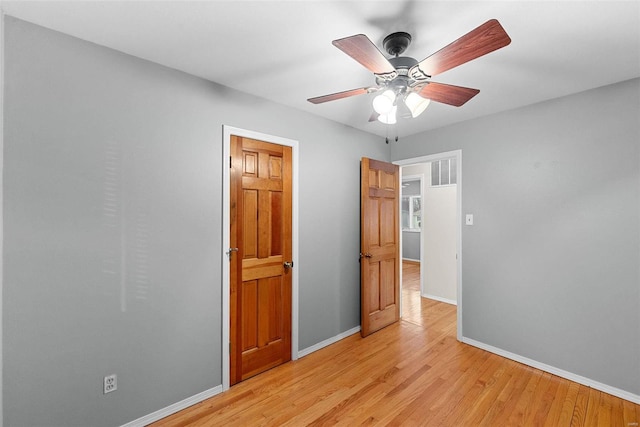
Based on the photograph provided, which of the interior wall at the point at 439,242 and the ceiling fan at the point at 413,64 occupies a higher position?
the ceiling fan at the point at 413,64

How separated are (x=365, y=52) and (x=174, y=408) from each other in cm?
266

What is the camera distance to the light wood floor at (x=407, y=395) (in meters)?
1.99

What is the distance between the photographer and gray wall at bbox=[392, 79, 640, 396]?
226 cm

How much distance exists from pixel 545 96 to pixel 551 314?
6.63 ft

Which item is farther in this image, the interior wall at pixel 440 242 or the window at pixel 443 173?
the window at pixel 443 173

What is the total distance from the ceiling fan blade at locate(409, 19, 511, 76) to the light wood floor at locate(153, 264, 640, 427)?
227cm

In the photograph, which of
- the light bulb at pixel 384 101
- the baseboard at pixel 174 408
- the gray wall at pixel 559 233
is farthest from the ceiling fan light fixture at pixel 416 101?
the baseboard at pixel 174 408

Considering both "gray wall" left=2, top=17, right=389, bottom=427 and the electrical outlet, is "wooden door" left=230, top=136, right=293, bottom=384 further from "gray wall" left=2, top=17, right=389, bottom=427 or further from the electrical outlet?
the electrical outlet

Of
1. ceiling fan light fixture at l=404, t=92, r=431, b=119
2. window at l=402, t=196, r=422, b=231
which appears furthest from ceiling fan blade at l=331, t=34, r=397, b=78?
window at l=402, t=196, r=422, b=231

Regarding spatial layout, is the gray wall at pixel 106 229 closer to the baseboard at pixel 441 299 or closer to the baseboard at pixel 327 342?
the baseboard at pixel 327 342

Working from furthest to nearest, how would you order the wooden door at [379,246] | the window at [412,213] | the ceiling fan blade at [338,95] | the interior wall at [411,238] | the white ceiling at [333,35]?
the window at [412,213] < the interior wall at [411,238] < the wooden door at [379,246] < the ceiling fan blade at [338,95] < the white ceiling at [333,35]

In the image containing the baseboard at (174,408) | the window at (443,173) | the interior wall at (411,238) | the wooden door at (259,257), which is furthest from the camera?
the interior wall at (411,238)

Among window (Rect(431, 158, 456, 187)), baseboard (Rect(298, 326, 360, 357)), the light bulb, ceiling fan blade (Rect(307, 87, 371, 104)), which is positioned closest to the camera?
the light bulb

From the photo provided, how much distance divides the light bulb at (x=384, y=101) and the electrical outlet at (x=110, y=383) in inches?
93.0
